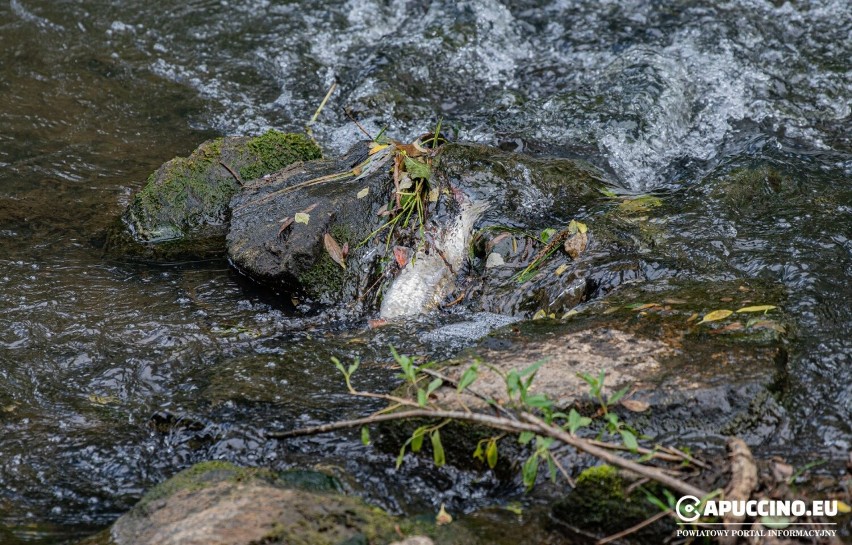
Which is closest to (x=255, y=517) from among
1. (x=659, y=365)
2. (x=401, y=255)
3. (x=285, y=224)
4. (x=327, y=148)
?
(x=659, y=365)

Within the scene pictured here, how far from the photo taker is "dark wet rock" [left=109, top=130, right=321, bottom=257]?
499cm

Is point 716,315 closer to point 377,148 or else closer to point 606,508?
point 606,508

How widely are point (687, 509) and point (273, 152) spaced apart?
12.0 ft

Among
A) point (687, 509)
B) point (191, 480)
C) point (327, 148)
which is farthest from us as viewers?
point (327, 148)

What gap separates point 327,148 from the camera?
6.02 m

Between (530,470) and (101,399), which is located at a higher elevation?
(101,399)

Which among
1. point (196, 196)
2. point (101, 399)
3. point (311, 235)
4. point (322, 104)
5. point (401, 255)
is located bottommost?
point (101, 399)

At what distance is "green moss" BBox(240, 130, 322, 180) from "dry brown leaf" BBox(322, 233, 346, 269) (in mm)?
999

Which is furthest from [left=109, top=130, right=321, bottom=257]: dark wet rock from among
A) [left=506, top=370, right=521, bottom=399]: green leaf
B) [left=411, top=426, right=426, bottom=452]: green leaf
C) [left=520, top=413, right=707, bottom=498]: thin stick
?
[left=520, top=413, right=707, bottom=498]: thin stick

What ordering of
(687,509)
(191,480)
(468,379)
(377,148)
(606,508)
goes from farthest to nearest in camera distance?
(377,148)
(191,480)
(468,379)
(606,508)
(687,509)

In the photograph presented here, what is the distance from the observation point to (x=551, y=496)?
2865 mm

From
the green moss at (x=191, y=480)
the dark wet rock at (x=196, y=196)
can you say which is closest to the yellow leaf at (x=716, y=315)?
the green moss at (x=191, y=480)

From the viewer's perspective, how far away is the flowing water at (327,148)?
3254 mm

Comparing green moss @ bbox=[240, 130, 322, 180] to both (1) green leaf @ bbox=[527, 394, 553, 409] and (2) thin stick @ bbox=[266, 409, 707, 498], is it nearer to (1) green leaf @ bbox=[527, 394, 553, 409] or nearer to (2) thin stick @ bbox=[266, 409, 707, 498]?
(2) thin stick @ bbox=[266, 409, 707, 498]
